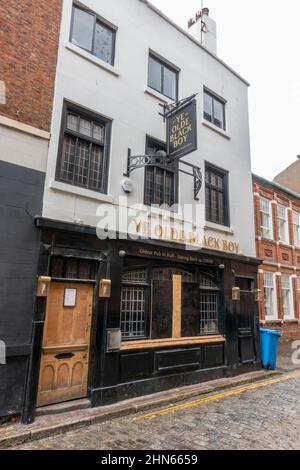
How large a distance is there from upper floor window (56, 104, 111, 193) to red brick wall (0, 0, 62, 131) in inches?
23.7

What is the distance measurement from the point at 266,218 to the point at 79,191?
461 inches

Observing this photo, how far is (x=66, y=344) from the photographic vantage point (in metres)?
6.30

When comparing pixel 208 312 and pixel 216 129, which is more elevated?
pixel 216 129

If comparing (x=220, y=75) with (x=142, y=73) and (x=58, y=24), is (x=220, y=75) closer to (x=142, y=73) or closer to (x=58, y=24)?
(x=142, y=73)

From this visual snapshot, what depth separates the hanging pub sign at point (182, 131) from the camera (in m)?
7.67

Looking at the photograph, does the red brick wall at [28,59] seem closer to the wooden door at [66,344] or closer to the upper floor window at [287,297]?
the wooden door at [66,344]

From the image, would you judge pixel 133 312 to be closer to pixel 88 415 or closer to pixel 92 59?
pixel 88 415

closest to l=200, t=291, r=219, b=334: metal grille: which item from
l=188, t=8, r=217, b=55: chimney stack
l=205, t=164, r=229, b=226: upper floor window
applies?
l=205, t=164, r=229, b=226: upper floor window

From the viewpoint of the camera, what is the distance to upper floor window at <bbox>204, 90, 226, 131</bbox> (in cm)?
1084

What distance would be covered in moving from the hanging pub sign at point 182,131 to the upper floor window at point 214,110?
112 inches

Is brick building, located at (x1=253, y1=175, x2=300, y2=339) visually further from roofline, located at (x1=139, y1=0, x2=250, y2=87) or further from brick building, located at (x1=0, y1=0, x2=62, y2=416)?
brick building, located at (x1=0, y1=0, x2=62, y2=416)

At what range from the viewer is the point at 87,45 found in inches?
306

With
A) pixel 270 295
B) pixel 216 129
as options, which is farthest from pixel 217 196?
pixel 270 295
